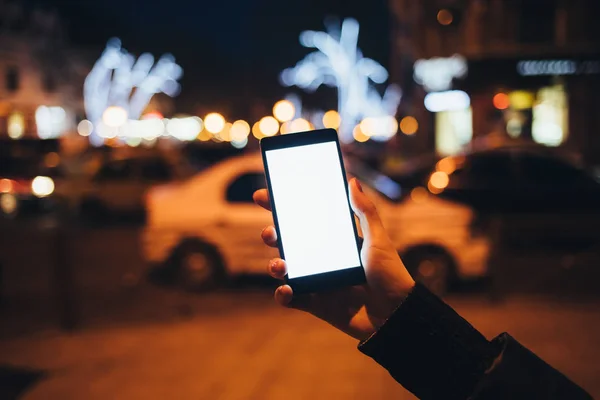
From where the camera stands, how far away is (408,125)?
116 feet

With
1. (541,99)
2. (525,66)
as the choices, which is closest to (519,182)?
(525,66)

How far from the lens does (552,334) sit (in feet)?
23.7

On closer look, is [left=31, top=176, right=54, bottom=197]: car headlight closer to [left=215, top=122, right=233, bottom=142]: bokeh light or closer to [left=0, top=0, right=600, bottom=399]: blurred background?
[left=0, top=0, right=600, bottom=399]: blurred background

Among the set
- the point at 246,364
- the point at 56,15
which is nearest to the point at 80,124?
the point at 56,15

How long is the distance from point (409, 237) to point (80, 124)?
38202 millimetres

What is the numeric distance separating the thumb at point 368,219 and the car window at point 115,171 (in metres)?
15.7

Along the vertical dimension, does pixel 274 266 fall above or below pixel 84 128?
above

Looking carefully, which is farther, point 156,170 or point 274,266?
point 156,170

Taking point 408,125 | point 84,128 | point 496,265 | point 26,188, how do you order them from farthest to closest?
1. point 84,128
2. point 408,125
3. point 26,188
4. point 496,265

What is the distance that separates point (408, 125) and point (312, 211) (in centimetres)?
3343

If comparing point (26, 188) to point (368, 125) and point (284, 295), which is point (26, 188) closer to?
point (284, 295)

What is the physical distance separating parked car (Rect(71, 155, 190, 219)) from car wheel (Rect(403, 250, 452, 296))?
370 inches

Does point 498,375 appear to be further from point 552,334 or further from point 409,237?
point 409,237

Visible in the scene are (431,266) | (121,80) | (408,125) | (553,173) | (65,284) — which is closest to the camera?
(65,284)
